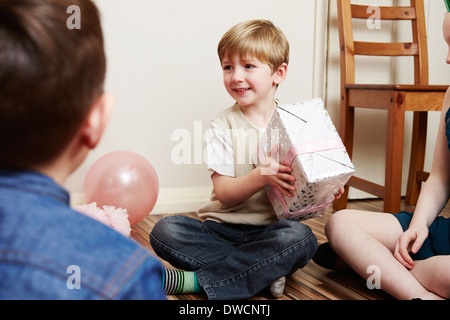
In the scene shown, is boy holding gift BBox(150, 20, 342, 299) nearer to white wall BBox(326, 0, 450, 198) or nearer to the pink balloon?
the pink balloon

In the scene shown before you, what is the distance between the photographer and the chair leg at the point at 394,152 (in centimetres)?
162

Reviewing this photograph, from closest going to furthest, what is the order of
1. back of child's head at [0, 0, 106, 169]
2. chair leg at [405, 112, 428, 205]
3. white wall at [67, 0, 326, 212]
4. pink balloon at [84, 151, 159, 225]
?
back of child's head at [0, 0, 106, 169]
pink balloon at [84, 151, 159, 225]
white wall at [67, 0, 326, 212]
chair leg at [405, 112, 428, 205]

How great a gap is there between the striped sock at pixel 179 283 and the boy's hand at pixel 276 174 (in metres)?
0.27

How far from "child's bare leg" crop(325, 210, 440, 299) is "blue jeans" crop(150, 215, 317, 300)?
0.07 metres

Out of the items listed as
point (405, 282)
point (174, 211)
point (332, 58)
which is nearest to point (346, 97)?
point (332, 58)

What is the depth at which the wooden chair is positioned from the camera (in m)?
1.64

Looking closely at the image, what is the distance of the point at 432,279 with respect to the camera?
92cm

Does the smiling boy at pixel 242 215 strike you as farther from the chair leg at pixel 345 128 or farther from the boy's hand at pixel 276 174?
the chair leg at pixel 345 128

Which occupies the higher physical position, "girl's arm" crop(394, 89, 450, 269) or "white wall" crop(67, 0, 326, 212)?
"white wall" crop(67, 0, 326, 212)

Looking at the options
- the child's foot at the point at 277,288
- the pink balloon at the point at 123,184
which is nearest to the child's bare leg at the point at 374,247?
the child's foot at the point at 277,288

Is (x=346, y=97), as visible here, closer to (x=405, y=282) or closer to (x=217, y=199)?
(x=217, y=199)

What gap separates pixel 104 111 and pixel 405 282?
73 cm

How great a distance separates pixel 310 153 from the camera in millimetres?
926

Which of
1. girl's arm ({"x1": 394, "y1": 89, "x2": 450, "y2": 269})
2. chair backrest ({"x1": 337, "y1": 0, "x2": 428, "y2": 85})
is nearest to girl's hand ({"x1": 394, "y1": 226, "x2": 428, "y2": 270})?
girl's arm ({"x1": 394, "y1": 89, "x2": 450, "y2": 269})
